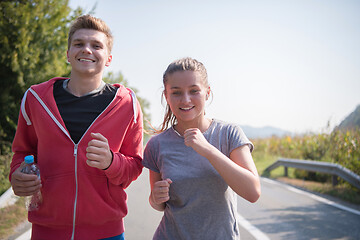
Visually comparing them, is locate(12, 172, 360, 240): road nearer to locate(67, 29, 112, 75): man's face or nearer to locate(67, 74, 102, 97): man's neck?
locate(67, 74, 102, 97): man's neck

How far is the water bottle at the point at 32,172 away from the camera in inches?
90.7

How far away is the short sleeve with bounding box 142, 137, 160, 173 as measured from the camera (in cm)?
249

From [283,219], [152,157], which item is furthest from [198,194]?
[283,219]

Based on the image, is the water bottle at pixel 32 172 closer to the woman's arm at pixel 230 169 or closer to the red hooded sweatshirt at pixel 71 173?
the red hooded sweatshirt at pixel 71 173

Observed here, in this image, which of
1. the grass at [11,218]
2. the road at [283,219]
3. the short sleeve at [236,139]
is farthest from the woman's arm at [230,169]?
the grass at [11,218]

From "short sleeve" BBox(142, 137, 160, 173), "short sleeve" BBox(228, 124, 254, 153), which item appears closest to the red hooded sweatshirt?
"short sleeve" BBox(142, 137, 160, 173)

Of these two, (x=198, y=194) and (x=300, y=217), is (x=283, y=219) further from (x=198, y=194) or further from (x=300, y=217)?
(x=198, y=194)

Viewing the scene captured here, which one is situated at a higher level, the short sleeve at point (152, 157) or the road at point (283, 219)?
the short sleeve at point (152, 157)

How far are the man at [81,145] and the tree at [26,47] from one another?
324 inches

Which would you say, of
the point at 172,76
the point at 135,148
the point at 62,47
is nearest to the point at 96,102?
the point at 135,148

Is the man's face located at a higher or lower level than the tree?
lower

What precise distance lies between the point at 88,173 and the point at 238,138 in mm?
1150

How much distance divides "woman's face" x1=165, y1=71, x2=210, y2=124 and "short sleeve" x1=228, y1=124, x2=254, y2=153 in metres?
0.30

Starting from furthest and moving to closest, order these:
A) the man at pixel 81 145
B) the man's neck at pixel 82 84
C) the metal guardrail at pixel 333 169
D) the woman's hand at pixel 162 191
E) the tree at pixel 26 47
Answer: the tree at pixel 26 47 < the metal guardrail at pixel 333 169 < the man's neck at pixel 82 84 < the man at pixel 81 145 < the woman's hand at pixel 162 191
